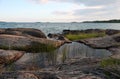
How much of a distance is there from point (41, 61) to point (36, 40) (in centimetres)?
532

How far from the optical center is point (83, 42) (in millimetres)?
24781

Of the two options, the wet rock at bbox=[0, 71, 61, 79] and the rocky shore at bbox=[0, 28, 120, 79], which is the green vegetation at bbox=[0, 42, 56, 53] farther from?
the wet rock at bbox=[0, 71, 61, 79]

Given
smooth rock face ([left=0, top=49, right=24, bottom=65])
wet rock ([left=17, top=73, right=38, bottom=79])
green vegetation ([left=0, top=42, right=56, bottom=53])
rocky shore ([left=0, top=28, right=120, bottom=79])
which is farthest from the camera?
green vegetation ([left=0, top=42, right=56, bottom=53])

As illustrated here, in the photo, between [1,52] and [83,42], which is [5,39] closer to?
[1,52]

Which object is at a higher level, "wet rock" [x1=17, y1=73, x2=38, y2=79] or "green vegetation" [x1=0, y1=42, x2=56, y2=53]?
"wet rock" [x1=17, y1=73, x2=38, y2=79]

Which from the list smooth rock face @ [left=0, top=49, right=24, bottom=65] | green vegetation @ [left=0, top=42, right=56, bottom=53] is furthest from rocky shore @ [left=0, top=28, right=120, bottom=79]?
green vegetation @ [left=0, top=42, right=56, bottom=53]

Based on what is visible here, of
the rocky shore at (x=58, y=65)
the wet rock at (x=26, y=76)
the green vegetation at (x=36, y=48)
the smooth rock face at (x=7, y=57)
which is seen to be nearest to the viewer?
the wet rock at (x=26, y=76)

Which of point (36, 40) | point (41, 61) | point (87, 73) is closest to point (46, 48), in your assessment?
point (36, 40)

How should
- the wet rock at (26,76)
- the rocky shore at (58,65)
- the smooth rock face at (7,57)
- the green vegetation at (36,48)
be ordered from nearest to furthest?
the wet rock at (26,76)
the rocky shore at (58,65)
the smooth rock face at (7,57)
the green vegetation at (36,48)

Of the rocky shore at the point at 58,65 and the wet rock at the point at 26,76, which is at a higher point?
the wet rock at the point at 26,76

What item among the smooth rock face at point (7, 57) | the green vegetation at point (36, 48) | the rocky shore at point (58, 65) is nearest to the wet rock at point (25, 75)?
the rocky shore at point (58, 65)

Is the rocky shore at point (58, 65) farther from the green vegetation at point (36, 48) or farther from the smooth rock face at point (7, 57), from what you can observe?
the green vegetation at point (36, 48)

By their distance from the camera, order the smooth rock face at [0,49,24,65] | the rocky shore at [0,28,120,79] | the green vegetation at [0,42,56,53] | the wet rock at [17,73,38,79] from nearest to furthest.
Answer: the wet rock at [17,73,38,79] < the rocky shore at [0,28,120,79] < the smooth rock face at [0,49,24,65] < the green vegetation at [0,42,56,53]

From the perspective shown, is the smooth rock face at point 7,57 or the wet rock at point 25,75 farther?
the smooth rock face at point 7,57
